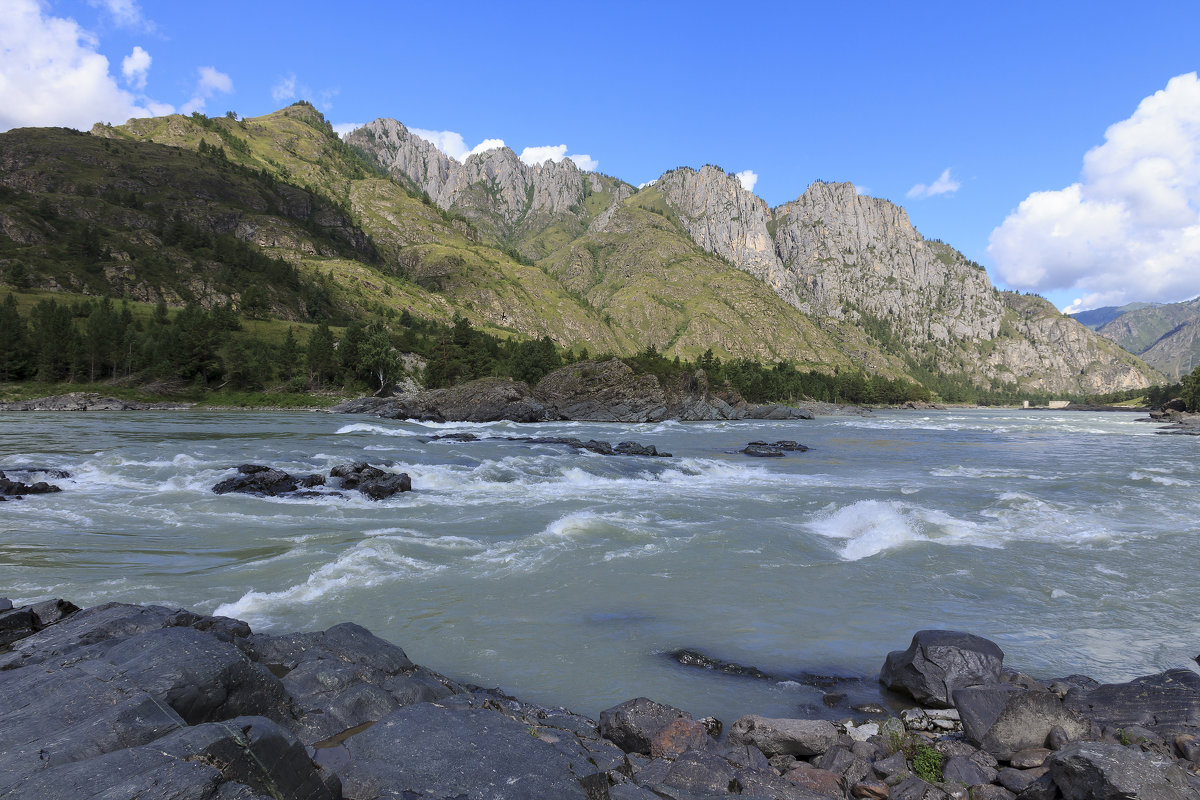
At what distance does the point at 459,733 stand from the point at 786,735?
4.22 meters

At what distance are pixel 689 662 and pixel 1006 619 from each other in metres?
7.62

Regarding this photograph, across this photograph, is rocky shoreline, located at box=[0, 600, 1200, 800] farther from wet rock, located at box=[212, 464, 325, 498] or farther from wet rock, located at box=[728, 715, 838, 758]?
wet rock, located at box=[212, 464, 325, 498]

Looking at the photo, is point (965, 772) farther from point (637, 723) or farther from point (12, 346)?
point (12, 346)

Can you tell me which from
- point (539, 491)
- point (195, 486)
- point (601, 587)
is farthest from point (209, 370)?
point (601, 587)

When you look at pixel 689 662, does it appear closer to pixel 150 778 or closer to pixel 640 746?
pixel 640 746

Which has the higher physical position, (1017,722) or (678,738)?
(1017,722)

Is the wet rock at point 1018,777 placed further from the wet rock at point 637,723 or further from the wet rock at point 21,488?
the wet rock at point 21,488

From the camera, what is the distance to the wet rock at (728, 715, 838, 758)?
7449 millimetres

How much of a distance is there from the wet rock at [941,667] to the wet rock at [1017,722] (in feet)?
3.23

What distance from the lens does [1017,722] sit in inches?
288

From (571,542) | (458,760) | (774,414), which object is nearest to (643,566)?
(571,542)

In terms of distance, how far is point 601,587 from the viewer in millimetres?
14297

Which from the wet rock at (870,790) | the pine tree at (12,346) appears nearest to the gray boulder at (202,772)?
the wet rock at (870,790)

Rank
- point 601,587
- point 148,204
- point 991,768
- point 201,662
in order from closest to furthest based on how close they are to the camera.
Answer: point 201,662 → point 991,768 → point 601,587 → point 148,204
